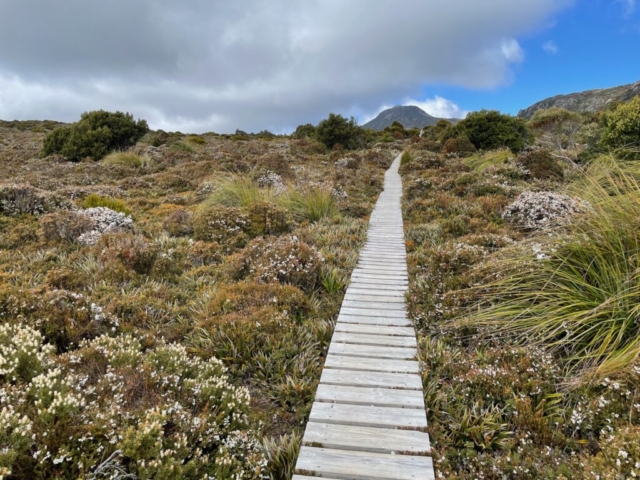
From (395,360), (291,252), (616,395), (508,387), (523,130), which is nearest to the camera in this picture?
(616,395)

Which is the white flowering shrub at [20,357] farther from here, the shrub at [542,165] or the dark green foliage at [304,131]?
the dark green foliage at [304,131]

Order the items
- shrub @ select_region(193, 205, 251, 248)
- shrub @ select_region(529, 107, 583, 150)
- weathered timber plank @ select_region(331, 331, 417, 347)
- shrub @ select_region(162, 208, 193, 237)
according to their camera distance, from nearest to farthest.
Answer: weathered timber plank @ select_region(331, 331, 417, 347), shrub @ select_region(193, 205, 251, 248), shrub @ select_region(162, 208, 193, 237), shrub @ select_region(529, 107, 583, 150)

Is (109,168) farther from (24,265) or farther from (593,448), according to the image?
(593,448)

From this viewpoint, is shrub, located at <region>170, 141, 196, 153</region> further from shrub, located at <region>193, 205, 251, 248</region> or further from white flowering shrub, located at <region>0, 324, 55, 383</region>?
white flowering shrub, located at <region>0, 324, 55, 383</region>

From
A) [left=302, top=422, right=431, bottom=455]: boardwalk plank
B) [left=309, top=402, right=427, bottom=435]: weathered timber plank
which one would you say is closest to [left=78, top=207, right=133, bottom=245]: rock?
[left=309, top=402, right=427, bottom=435]: weathered timber plank

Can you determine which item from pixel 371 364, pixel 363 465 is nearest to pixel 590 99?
pixel 371 364

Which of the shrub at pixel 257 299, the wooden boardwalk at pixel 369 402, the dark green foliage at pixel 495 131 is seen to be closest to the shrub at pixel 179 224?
the shrub at pixel 257 299

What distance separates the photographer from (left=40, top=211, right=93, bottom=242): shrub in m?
7.66

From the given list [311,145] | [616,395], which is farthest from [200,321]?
[311,145]

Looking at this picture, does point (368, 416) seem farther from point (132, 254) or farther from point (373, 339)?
point (132, 254)

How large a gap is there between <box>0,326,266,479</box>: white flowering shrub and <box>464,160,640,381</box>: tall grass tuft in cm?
323

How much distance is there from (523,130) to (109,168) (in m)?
26.0

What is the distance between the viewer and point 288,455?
2.99m

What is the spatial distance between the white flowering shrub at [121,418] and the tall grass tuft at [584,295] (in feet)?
10.6
